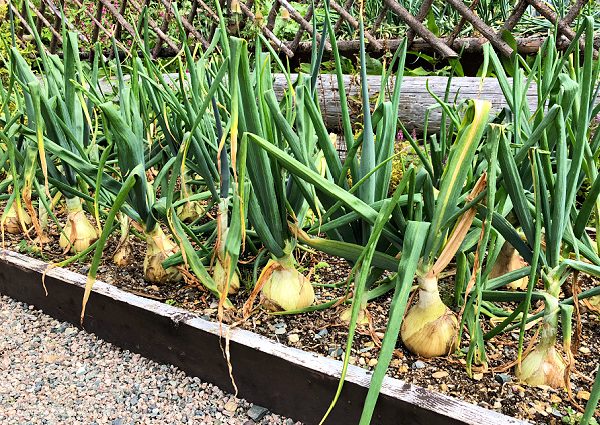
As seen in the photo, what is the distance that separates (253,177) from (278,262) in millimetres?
212

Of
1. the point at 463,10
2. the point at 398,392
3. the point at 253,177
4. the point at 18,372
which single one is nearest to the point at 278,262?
the point at 253,177

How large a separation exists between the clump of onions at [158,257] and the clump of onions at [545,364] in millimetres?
844

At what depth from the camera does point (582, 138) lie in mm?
859

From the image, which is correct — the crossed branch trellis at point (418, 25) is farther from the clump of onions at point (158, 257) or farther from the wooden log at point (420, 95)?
the clump of onions at point (158, 257)

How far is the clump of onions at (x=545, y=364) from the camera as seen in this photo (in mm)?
940

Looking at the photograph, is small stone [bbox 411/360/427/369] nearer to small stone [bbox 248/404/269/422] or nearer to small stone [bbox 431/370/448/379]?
small stone [bbox 431/370/448/379]

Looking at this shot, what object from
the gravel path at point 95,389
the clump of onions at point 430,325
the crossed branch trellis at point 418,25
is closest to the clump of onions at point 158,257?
the gravel path at point 95,389

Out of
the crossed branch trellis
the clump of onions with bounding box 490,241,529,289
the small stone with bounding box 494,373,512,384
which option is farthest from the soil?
the crossed branch trellis

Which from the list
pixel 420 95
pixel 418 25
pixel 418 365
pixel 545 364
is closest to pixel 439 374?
pixel 418 365

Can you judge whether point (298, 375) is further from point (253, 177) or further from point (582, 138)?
point (582, 138)

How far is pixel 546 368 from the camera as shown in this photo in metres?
0.97

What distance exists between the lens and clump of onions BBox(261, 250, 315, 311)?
1188 mm

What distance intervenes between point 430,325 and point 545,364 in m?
0.20

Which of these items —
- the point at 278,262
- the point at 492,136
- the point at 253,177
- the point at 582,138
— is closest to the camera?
the point at 492,136
